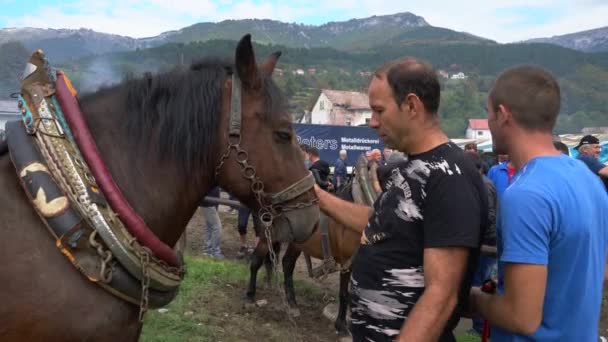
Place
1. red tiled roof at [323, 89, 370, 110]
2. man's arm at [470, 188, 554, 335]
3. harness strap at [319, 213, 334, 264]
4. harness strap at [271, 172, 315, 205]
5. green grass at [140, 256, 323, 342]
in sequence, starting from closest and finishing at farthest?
man's arm at [470, 188, 554, 335] → harness strap at [271, 172, 315, 205] → green grass at [140, 256, 323, 342] → harness strap at [319, 213, 334, 264] → red tiled roof at [323, 89, 370, 110]

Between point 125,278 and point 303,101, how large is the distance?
94.7 metres

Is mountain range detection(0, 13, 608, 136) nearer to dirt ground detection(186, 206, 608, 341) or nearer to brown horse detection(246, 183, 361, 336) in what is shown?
dirt ground detection(186, 206, 608, 341)

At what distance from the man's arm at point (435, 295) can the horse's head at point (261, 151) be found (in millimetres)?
776

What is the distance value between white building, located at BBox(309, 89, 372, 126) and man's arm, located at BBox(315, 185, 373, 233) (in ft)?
239

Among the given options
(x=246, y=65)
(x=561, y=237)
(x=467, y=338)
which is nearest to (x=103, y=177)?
(x=246, y=65)

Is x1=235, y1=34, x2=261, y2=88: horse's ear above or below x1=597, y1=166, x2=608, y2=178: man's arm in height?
above

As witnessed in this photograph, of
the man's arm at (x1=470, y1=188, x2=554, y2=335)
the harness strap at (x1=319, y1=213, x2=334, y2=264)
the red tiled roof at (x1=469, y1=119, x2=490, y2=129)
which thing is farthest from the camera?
the red tiled roof at (x1=469, y1=119, x2=490, y2=129)

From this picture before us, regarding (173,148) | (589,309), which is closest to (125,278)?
(173,148)

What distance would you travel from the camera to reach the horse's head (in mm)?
1997

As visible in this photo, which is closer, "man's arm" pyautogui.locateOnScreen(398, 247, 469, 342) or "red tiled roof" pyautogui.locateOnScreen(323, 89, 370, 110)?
"man's arm" pyautogui.locateOnScreen(398, 247, 469, 342)

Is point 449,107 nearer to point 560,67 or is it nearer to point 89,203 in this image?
point 560,67

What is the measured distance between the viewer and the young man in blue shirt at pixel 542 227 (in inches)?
57.2

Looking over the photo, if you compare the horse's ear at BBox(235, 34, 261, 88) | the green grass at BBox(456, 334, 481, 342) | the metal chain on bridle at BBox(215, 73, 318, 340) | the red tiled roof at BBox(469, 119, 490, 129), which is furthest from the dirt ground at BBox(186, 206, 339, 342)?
the red tiled roof at BBox(469, 119, 490, 129)

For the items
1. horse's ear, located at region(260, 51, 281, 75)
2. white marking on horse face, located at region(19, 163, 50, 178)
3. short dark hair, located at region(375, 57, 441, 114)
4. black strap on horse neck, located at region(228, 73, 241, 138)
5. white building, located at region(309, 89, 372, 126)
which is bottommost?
white building, located at region(309, 89, 372, 126)
